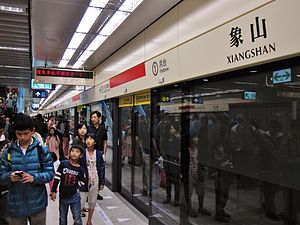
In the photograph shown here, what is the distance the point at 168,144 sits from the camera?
15.4 ft

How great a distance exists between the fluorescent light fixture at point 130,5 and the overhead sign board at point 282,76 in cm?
190

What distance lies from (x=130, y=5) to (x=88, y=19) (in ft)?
2.70

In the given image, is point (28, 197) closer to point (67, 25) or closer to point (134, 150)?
point (67, 25)

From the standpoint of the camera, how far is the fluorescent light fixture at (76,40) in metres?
5.15

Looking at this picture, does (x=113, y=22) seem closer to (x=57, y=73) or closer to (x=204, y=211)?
(x=204, y=211)

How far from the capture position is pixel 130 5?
3.81m

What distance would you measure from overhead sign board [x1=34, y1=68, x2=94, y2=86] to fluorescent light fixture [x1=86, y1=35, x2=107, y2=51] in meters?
1.51

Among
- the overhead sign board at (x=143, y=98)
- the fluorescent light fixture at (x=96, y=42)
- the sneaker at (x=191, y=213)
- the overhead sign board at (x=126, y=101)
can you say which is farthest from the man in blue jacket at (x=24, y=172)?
the overhead sign board at (x=126, y=101)

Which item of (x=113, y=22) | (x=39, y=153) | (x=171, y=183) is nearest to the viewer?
(x=39, y=153)

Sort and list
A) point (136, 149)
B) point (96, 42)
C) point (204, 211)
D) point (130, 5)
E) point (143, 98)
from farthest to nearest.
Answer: point (136, 149) → point (96, 42) → point (143, 98) → point (204, 211) → point (130, 5)

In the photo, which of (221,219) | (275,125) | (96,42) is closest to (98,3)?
(96,42)

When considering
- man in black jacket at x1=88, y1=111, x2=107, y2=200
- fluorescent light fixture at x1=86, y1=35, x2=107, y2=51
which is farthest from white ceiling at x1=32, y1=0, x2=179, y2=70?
man in black jacket at x1=88, y1=111, x2=107, y2=200

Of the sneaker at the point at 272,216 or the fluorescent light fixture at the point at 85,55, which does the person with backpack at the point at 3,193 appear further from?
the fluorescent light fixture at the point at 85,55

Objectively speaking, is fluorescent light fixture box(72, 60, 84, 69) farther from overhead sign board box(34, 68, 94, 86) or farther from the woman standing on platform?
the woman standing on platform
